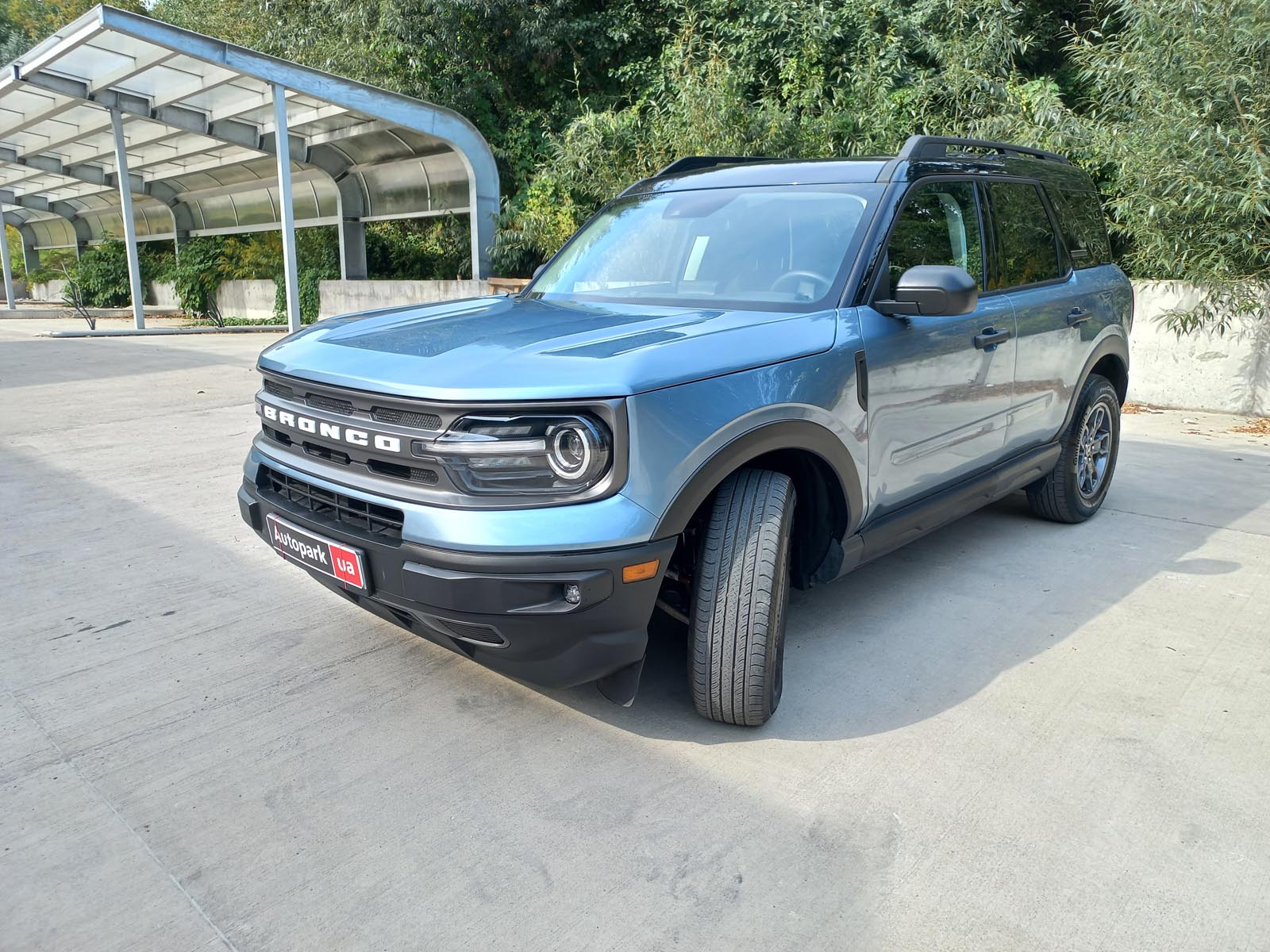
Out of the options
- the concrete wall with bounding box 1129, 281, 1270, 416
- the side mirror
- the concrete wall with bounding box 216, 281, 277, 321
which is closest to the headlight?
the side mirror

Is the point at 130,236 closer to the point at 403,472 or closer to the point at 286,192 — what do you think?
the point at 286,192

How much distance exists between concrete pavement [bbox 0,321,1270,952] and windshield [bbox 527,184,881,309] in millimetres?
1305

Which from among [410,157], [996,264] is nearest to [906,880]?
[996,264]

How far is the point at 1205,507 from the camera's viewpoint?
5340 mm

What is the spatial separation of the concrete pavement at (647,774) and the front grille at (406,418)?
966mm

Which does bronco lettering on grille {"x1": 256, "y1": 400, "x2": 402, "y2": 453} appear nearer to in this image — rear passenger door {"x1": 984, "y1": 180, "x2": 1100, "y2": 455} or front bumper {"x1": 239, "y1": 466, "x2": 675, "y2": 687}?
front bumper {"x1": 239, "y1": 466, "x2": 675, "y2": 687}

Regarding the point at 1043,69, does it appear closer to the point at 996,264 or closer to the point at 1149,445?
the point at 1149,445

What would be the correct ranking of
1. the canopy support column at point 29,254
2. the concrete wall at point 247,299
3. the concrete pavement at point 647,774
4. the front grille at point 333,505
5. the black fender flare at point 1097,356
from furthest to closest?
the canopy support column at point 29,254 < the concrete wall at point 247,299 < the black fender flare at point 1097,356 < the front grille at point 333,505 < the concrete pavement at point 647,774

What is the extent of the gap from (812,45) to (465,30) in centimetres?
617

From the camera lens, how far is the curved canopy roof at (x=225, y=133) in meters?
12.6

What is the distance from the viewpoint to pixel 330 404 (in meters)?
2.81

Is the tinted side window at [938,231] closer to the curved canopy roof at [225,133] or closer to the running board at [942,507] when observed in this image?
the running board at [942,507]

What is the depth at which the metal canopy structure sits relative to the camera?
12.6 metres

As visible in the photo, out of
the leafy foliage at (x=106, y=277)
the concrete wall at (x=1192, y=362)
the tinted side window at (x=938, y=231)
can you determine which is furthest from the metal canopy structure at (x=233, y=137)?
the tinted side window at (x=938, y=231)
